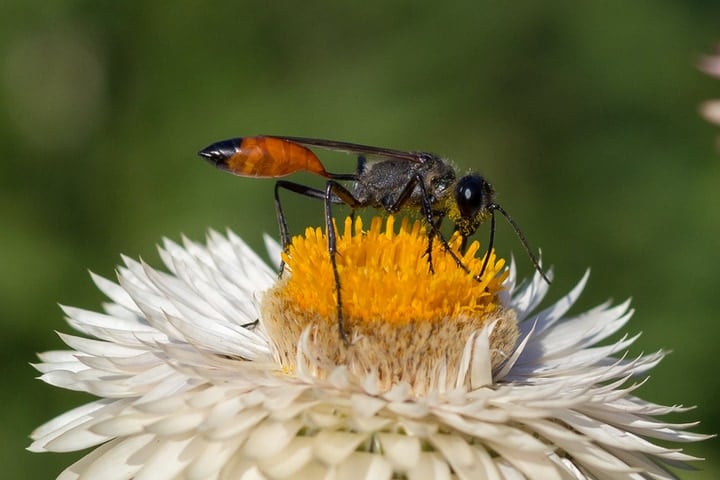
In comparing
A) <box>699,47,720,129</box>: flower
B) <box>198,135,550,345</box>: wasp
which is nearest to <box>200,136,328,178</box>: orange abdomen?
<box>198,135,550,345</box>: wasp

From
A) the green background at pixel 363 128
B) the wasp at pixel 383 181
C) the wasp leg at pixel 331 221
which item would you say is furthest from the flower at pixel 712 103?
the green background at pixel 363 128

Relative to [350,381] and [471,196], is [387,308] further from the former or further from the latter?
[471,196]

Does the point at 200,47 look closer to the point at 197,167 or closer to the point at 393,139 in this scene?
the point at 197,167

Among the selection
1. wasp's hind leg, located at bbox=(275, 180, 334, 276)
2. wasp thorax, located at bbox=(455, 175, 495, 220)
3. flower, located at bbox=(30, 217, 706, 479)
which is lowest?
flower, located at bbox=(30, 217, 706, 479)

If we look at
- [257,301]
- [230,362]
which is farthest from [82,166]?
[230,362]

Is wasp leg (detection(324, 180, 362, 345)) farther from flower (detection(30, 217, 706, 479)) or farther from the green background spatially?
the green background

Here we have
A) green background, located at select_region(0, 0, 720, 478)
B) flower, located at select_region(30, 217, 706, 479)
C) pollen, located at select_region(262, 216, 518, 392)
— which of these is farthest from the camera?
green background, located at select_region(0, 0, 720, 478)
